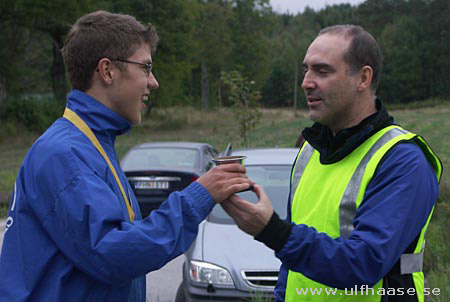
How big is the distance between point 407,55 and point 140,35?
50.0m

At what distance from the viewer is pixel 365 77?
2.50m

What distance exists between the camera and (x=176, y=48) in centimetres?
3734

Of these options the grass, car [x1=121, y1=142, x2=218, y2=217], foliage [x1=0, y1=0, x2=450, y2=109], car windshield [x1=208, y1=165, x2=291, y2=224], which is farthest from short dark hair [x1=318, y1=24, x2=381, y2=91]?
foliage [x1=0, y1=0, x2=450, y2=109]

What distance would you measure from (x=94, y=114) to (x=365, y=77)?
47.2 inches

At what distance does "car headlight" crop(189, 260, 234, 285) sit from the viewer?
5.21m

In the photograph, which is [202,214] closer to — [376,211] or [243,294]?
[376,211]

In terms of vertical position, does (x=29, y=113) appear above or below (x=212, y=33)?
below

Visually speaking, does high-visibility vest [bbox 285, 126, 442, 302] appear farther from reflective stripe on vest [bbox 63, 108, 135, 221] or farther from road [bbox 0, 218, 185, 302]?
road [bbox 0, 218, 185, 302]

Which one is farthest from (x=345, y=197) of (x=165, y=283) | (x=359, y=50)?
(x=165, y=283)

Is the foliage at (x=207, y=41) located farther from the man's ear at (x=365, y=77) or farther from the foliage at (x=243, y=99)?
the man's ear at (x=365, y=77)

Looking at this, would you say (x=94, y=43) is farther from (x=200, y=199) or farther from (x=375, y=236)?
(x=375, y=236)

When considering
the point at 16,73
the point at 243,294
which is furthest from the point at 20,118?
the point at 243,294

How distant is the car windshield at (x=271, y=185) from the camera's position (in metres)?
6.31

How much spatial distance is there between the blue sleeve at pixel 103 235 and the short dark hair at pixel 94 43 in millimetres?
502
